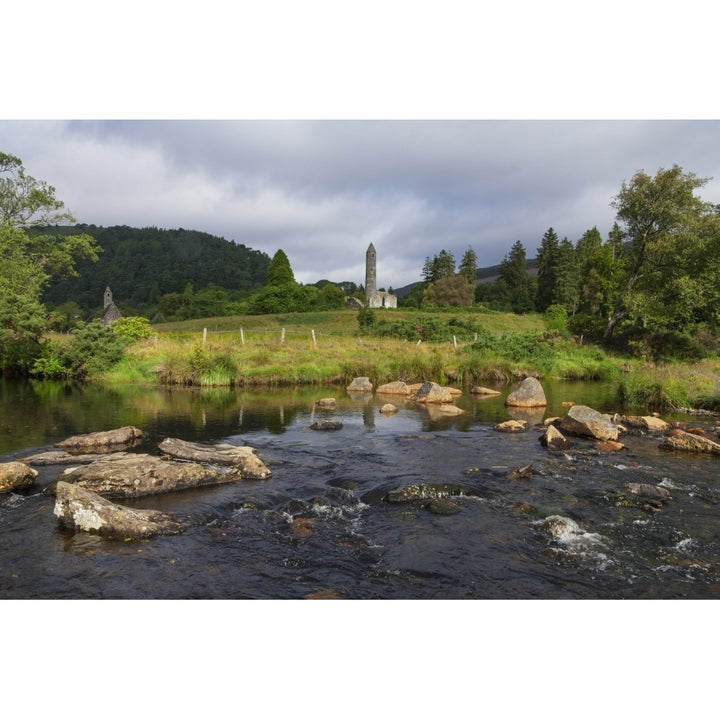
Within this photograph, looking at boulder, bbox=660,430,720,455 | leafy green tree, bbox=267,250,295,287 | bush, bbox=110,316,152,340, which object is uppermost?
leafy green tree, bbox=267,250,295,287

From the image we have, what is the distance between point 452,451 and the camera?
1376 centimetres

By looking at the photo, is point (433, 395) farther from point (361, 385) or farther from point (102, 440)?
point (102, 440)

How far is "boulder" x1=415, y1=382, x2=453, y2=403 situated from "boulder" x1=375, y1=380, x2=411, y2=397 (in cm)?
168

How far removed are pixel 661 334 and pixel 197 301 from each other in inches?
3571

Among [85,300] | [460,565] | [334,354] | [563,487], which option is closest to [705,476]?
[563,487]

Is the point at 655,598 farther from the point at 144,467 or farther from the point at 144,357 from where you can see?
the point at 144,357

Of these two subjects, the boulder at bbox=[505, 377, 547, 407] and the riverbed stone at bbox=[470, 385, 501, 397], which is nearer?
the boulder at bbox=[505, 377, 547, 407]

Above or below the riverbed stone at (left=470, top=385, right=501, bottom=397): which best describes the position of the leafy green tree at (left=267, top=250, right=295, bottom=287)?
above

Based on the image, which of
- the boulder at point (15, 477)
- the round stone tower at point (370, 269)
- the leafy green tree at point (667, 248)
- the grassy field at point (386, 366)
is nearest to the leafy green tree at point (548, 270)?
the round stone tower at point (370, 269)

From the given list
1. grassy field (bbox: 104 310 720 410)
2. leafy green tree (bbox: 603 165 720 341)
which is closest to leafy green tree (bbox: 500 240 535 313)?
leafy green tree (bbox: 603 165 720 341)

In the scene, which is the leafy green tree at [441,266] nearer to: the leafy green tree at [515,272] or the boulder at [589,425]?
the leafy green tree at [515,272]

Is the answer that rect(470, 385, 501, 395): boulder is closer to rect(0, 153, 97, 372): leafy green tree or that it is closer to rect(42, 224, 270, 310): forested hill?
rect(0, 153, 97, 372): leafy green tree

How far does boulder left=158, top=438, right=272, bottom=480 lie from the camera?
11164 millimetres

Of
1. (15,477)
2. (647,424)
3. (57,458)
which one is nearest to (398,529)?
(15,477)
